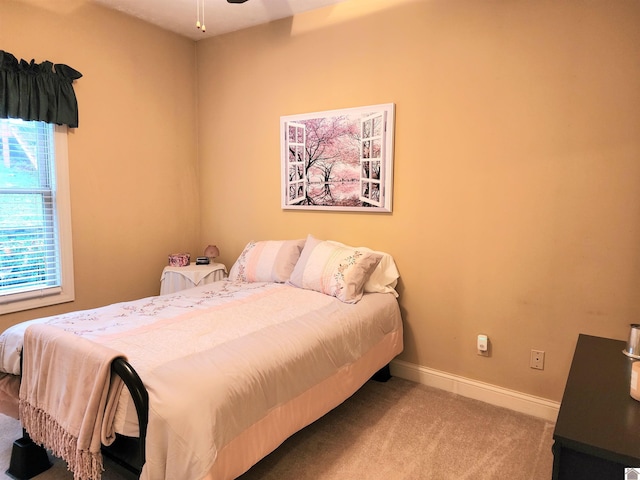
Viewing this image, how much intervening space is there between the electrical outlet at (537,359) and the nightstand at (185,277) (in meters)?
2.43

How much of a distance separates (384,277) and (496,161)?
1031mm

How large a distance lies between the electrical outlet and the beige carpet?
0.31 m

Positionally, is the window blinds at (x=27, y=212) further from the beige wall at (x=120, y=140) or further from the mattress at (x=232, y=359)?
the mattress at (x=232, y=359)

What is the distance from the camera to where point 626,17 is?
2137 mm

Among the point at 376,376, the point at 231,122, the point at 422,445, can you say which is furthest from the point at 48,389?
the point at 231,122

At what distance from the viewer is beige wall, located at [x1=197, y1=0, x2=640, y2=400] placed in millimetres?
2230

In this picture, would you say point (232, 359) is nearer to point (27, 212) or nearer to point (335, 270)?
point (335, 270)

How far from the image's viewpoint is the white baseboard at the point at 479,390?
2.50 meters

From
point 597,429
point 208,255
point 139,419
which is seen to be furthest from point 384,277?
point 139,419

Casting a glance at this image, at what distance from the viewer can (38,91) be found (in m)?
2.73

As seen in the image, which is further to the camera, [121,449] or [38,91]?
[38,91]

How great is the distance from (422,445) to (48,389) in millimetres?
1783

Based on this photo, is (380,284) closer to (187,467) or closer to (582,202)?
(582,202)

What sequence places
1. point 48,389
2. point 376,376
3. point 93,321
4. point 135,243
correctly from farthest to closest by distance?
1. point 135,243
2. point 376,376
3. point 93,321
4. point 48,389
